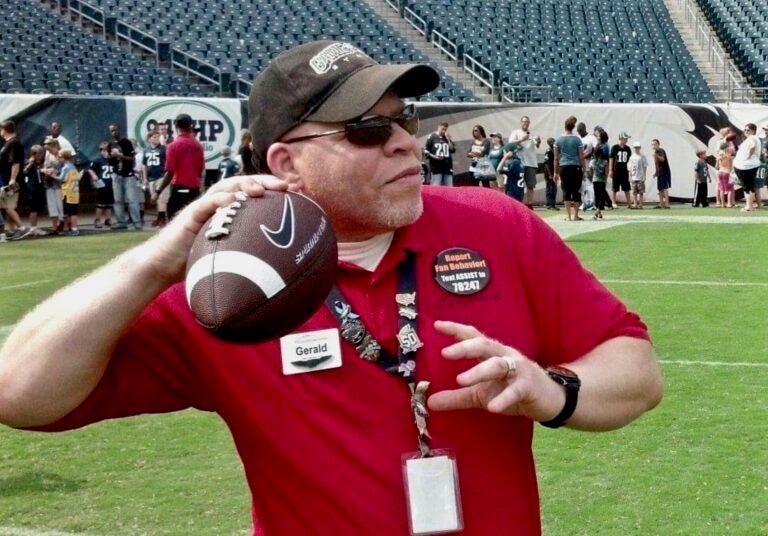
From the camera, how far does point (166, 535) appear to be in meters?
4.86

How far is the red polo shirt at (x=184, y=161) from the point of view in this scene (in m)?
17.0

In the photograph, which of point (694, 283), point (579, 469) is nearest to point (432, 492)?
point (579, 469)

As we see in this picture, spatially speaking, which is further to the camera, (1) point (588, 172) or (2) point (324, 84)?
(1) point (588, 172)

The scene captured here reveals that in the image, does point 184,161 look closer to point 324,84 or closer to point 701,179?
point 701,179

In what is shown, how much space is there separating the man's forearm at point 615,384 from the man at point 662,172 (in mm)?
23366

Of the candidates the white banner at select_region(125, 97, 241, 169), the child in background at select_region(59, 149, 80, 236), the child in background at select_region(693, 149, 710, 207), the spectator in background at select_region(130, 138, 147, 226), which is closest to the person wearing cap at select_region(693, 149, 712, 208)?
the child in background at select_region(693, 149, 710, 207)

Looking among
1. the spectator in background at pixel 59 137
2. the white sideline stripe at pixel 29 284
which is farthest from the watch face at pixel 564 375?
the spectator in background at pixel 59 137

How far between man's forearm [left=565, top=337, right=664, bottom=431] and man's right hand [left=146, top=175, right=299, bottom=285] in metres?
0.68

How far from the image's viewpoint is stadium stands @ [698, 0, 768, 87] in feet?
108

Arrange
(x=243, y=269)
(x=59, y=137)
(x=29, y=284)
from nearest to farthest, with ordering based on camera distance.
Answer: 1. (x=243, y=269)
2. (x=29, y=284)
3. (x=59, y=137)

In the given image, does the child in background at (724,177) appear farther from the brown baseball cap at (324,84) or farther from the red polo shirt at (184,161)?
the brown baseball cap at (324,84)

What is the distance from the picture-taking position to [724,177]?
25125mm

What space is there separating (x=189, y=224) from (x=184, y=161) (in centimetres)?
1517

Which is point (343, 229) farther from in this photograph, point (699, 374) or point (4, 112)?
point (4, 112)
